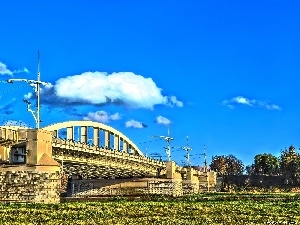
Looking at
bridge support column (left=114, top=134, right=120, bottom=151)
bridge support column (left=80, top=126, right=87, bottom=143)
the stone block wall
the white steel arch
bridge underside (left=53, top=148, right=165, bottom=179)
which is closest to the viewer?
the stone block wall

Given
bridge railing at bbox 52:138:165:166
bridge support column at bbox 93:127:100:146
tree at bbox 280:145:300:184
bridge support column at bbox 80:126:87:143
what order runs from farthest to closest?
1. tree at bbox 280:145:300:184
2. bridge support column at bbox 93:127:100:146
3. bridge support column at bbox 80:126:87:143
4. bridge railing at bbox 52:138:165:166

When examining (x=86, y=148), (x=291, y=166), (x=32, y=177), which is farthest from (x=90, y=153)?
(x=291, y=166)

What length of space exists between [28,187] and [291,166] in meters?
142

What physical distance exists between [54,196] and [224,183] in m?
137

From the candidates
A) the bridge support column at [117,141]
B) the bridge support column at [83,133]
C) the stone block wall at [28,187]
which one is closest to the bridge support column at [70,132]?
the bridge support column at [83,133]

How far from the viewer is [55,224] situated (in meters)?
26.0

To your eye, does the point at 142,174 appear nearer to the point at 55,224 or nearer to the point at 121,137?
the point at 121,137

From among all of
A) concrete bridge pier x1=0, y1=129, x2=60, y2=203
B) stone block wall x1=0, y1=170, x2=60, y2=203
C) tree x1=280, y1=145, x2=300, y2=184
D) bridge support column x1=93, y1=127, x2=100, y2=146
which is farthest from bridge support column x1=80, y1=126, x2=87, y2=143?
tree x1=280, y1=145, x2=300, y2=184

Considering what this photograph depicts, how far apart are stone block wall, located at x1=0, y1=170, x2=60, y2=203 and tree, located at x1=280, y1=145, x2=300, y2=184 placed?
135m

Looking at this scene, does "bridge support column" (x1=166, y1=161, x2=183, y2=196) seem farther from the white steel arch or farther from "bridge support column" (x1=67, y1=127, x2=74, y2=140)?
"bridge support column" (x1=67, y1=127, x2=74, y2=140)

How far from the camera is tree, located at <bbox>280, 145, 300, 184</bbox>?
170 metres

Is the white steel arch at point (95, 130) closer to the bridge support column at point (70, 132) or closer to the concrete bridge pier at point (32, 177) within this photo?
the bridge support column at point (70, 132)

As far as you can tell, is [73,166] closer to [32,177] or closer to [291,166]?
[32,177]

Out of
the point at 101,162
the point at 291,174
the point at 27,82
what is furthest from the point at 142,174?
the point at 291,174
